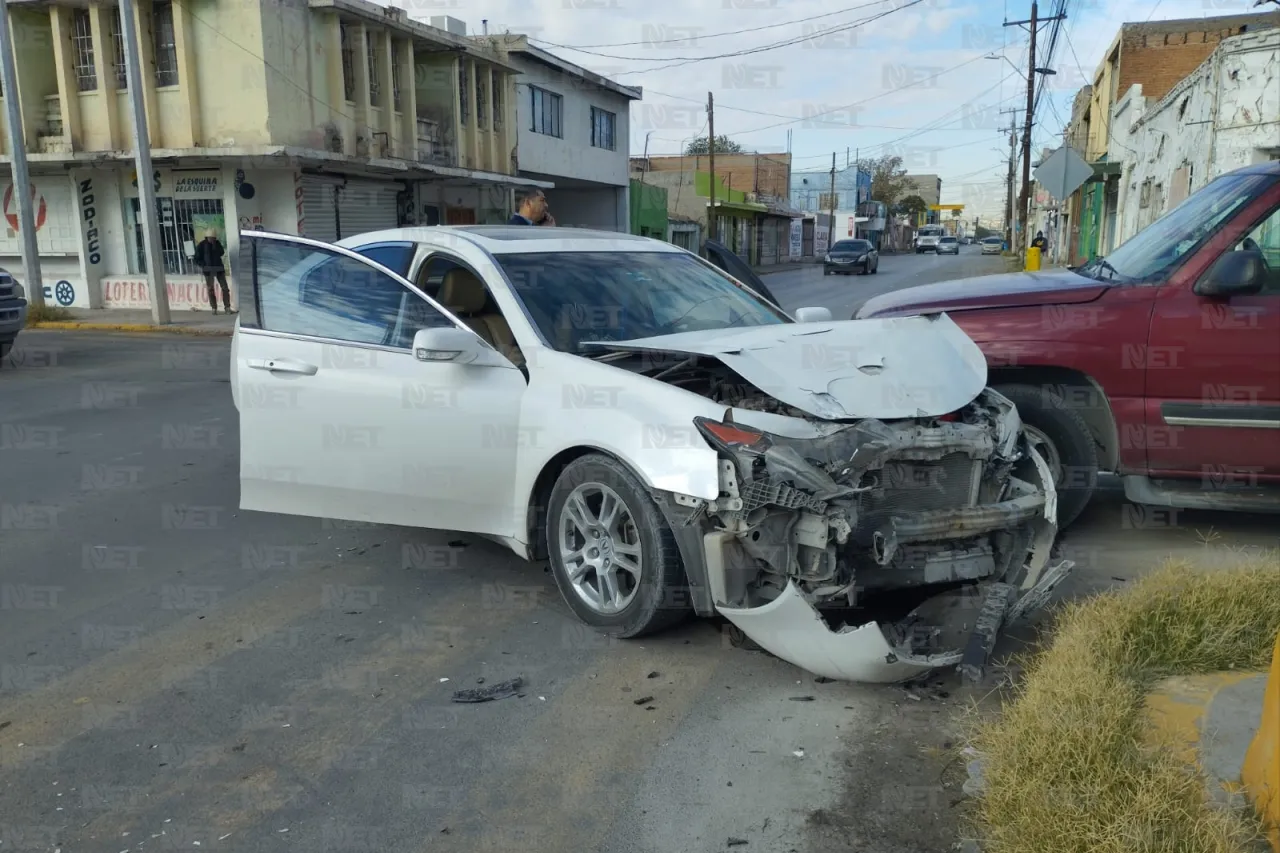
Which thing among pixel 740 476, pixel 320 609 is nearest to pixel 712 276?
pixel 740 476

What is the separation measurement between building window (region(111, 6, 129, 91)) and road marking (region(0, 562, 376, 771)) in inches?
786

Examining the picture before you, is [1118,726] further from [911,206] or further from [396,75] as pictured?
[911,206]

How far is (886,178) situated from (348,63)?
94605 millimetres

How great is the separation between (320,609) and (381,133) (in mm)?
20620

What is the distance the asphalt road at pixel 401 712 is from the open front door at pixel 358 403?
1.53 feet

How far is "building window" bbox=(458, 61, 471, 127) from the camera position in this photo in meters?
26.8

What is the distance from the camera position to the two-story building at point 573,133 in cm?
3047

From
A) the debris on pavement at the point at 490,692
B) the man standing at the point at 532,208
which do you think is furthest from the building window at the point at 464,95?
the debris on pavement at the point at 490,692

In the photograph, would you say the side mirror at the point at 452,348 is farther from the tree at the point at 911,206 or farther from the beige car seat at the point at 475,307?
the tree at the point at 911,206

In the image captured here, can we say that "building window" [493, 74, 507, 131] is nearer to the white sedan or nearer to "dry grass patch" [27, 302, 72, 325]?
"dry grass patch" [27, 302, 72, 325]

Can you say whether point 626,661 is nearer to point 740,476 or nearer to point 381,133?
point 740,476

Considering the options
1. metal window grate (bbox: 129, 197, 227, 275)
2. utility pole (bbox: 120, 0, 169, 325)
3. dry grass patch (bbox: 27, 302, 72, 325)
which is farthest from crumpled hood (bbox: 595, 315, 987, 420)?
metal window grate (bbox: 129, 197, 227, 275)

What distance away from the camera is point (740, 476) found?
3561mm

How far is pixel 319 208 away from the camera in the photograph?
2239 cm
